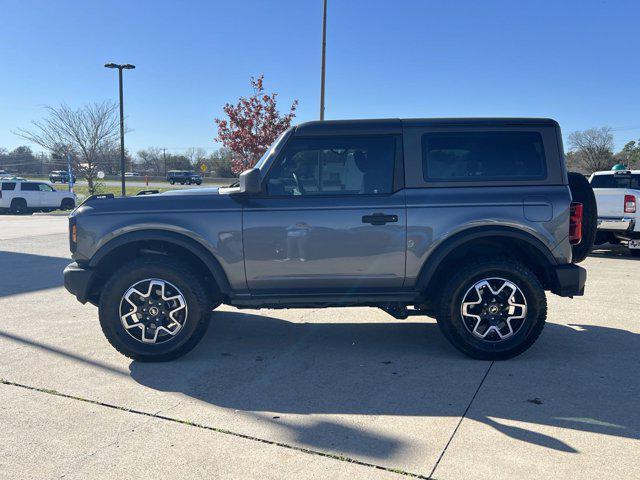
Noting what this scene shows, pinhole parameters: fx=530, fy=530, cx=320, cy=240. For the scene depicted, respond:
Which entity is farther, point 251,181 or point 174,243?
point 174,243

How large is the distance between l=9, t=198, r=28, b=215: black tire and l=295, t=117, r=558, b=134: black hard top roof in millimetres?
23984

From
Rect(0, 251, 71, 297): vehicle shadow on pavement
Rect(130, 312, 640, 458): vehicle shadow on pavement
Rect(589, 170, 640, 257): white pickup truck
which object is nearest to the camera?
Rect(130, 312, 640, 458): vehicle shadow on pavement

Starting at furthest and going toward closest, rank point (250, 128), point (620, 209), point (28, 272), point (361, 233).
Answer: point (250, 128) < point (620, 209) < point (28, 272) < point (361, 233)

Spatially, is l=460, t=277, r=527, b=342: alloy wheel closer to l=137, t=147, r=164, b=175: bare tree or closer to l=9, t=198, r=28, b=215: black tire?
l=9, t=198, r=28, b=215: black tire

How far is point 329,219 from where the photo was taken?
4266 millimetres

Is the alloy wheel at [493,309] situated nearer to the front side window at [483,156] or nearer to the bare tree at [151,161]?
the front side window at [483,156]

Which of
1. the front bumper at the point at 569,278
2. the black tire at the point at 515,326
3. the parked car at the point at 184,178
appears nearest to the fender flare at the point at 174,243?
the black tire at the point at 515,326

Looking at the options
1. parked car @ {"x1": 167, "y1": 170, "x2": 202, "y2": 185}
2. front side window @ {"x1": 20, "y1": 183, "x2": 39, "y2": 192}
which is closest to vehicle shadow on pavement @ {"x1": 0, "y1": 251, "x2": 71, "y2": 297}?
front side window @ {"x1": 20, "y1": 183, "x2": 39, "y2": 192}

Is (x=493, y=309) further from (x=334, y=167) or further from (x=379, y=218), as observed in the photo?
(x=334, y=167)

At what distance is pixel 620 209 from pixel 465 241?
7152 mm

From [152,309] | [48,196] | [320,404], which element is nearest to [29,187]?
[48,196]

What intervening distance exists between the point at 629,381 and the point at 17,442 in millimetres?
4118

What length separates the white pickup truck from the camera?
Result: 977 centimetres

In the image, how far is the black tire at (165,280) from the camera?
4.29 meters
